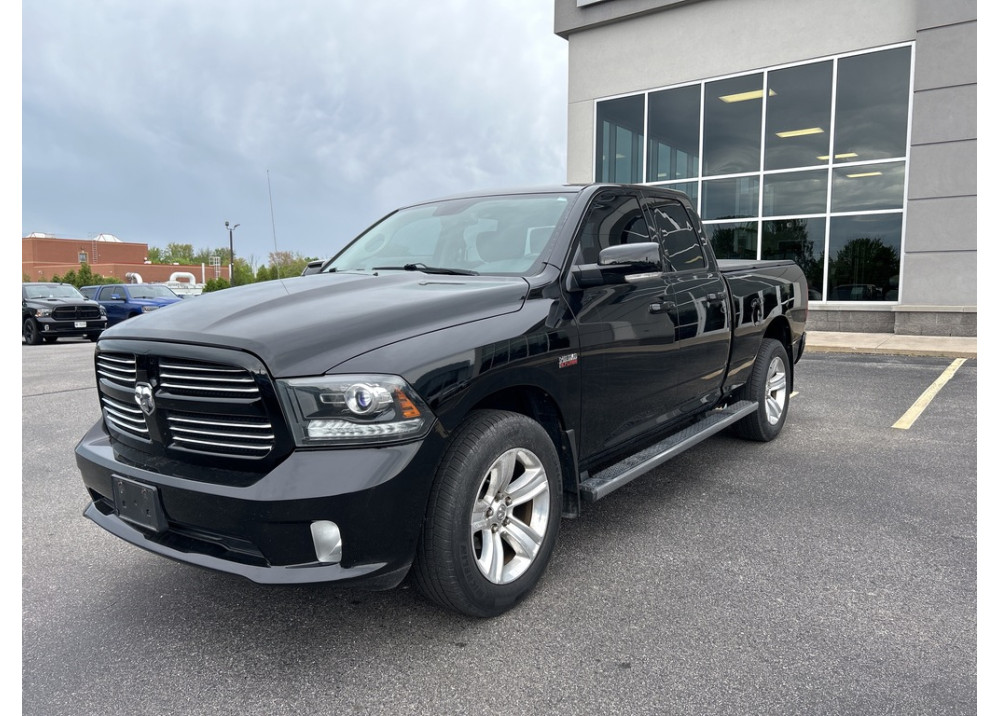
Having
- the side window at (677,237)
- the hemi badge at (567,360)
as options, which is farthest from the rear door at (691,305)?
the hemi badge at (567,360)

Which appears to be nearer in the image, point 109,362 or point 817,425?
point 109,362

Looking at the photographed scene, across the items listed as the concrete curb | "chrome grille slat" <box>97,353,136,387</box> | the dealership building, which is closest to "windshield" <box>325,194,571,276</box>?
"chrome grille slat" <box>97,353,136,387</box>

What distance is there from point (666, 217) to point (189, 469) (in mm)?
3386

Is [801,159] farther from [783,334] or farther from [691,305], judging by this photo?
[691,305]

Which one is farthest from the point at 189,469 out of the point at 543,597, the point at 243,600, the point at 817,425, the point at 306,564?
the point at 817,425

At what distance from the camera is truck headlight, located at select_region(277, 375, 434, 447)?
2541mm

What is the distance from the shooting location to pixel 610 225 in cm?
411

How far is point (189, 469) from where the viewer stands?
9.01 feet

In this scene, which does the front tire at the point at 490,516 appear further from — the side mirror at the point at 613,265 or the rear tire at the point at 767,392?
the rear tire at the point at 767,392

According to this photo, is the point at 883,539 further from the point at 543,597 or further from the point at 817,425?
the point at 817,425

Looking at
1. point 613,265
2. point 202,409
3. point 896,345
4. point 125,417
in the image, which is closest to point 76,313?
point 125,417

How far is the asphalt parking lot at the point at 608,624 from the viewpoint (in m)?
2.51

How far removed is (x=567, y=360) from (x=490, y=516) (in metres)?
0.82

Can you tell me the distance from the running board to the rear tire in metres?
0.21
